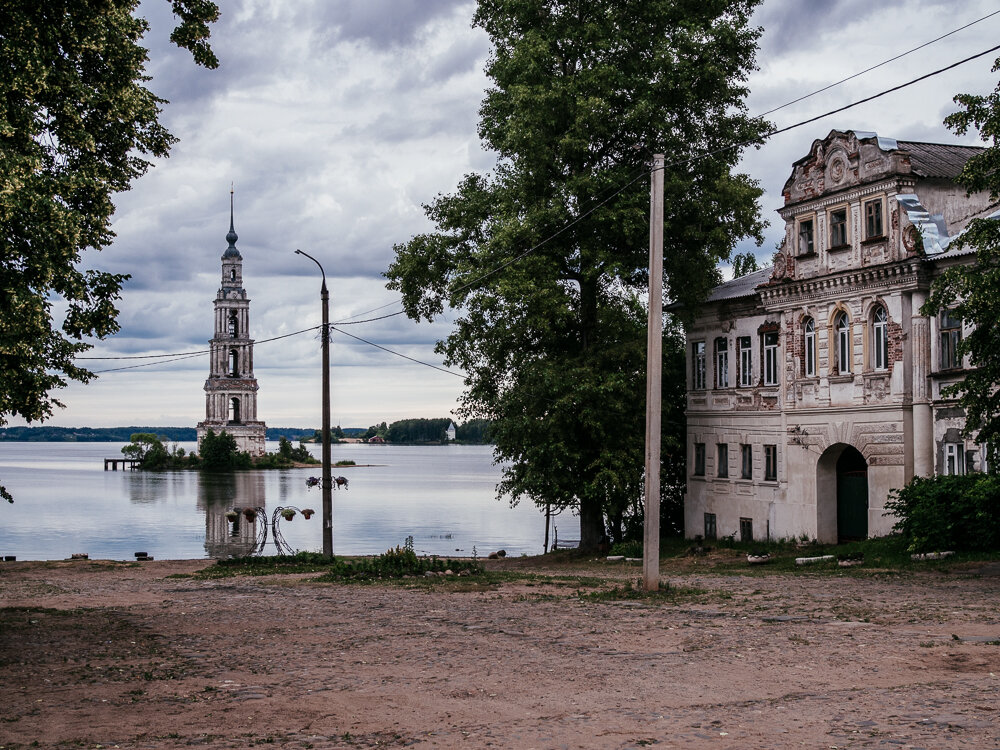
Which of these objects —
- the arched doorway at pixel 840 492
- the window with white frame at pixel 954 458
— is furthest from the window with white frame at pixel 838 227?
the window with white frame at pixel 954 458

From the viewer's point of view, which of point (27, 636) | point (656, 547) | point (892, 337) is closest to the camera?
point (27, 636)

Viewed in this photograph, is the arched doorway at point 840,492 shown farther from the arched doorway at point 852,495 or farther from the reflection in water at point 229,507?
the reflection in water at point 229,507

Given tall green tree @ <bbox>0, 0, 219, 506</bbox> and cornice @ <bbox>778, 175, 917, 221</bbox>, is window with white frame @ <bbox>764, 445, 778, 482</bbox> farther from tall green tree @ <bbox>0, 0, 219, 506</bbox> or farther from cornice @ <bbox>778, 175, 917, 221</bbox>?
tall green tree @ <bbox>0, 0, 219, 506</bbox>

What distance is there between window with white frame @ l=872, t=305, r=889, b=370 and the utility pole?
13587mm

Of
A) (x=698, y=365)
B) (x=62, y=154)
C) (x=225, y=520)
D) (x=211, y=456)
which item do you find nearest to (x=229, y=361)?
(x=211, y=456)

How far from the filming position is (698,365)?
1587 inches

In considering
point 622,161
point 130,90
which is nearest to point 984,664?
point 130,90

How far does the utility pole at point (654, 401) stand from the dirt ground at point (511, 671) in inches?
40.0

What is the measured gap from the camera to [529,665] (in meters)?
12.2

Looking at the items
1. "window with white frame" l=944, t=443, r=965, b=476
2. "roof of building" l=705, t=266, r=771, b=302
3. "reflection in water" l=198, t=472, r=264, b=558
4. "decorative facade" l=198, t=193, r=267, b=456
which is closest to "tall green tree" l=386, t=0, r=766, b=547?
"roof of building" l=705, t=266, r=771, b=302

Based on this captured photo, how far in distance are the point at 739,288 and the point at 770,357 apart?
3726 millimetres

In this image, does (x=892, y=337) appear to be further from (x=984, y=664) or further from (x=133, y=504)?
(x=133, y=504)

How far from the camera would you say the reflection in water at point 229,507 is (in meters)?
54.4

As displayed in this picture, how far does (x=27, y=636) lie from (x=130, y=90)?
8119mm
